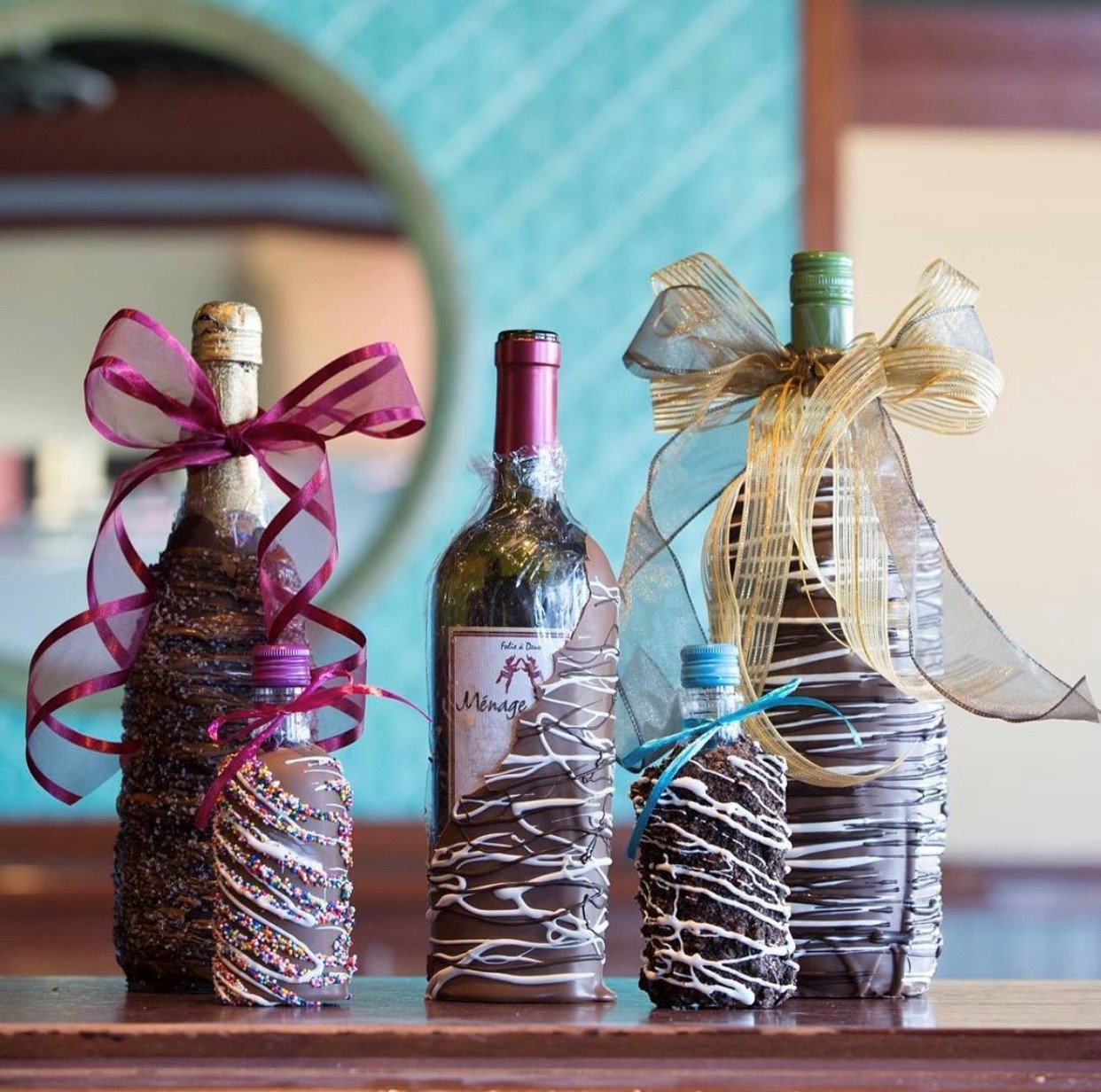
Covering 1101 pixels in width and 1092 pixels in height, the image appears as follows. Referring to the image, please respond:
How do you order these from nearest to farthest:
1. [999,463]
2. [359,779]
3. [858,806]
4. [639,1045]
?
[639,1045], [858,806], [359,779], [999,463]

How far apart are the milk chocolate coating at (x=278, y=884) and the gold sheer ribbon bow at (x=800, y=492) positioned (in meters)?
0.15

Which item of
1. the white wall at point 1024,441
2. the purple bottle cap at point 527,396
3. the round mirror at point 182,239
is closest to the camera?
the purple bottle cap at point 527,396

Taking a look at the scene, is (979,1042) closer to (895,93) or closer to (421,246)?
(421,246)

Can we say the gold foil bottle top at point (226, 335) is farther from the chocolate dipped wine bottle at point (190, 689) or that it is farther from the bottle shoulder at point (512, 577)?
the bottle shoulder at point (512, 577)

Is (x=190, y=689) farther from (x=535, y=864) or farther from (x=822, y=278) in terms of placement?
(x=822, y=278)

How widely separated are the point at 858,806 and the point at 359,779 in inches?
45.7

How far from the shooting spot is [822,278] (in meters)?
0.72

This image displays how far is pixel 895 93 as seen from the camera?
6.70 feet

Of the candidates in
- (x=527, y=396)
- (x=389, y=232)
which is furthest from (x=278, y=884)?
(x=389, y=232)

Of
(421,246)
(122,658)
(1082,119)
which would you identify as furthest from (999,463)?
(122,658)

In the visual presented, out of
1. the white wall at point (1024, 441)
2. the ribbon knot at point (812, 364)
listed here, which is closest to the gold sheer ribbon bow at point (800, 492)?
the ribbon knot at point (812, 364)

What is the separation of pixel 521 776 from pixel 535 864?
3cm

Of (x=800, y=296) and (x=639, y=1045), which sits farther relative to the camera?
(x=800, y=296)

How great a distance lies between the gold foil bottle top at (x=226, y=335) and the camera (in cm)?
70
